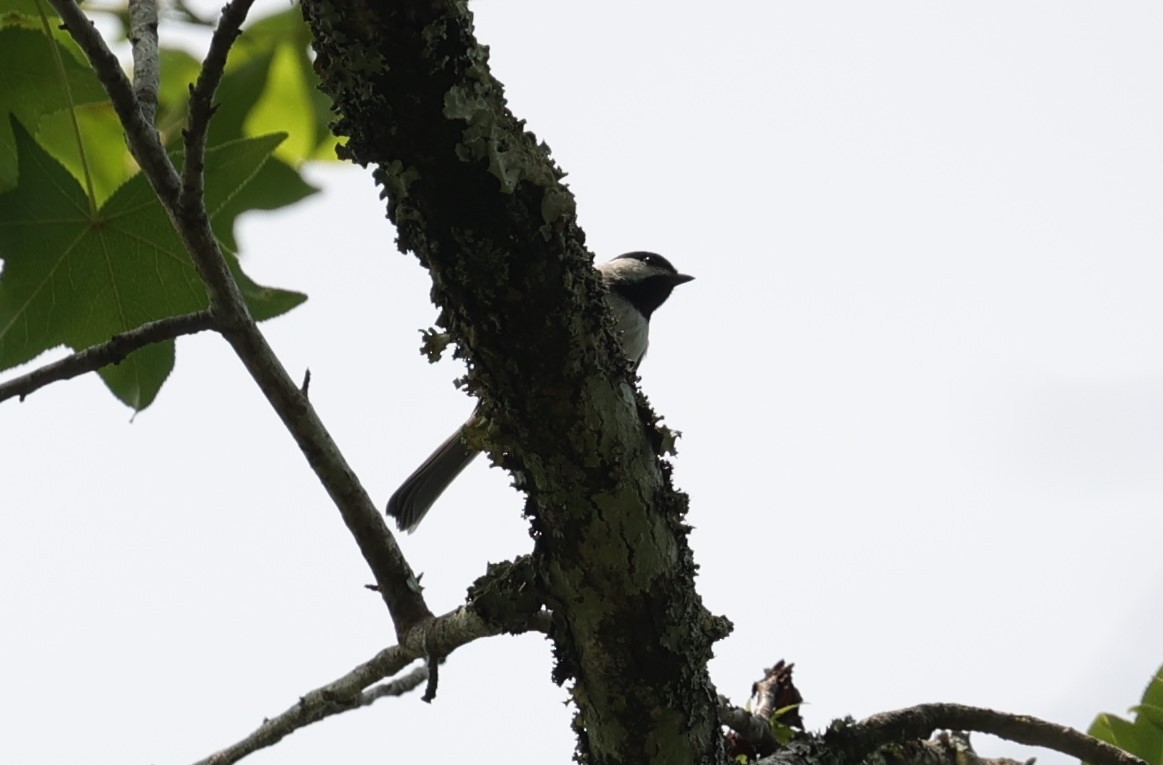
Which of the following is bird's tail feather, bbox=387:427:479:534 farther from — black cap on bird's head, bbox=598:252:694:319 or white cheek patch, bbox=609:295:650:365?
black cap on bird's head, bbox=598:252:694:319

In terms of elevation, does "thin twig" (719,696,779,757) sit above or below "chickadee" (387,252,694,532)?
below

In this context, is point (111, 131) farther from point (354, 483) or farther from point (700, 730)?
point (700, 730)

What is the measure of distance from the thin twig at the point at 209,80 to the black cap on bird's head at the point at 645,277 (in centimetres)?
434

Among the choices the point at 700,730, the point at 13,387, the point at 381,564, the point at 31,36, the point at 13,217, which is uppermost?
the point at 31,36

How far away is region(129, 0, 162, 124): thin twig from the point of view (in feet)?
8.37

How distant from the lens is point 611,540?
6.40 ft

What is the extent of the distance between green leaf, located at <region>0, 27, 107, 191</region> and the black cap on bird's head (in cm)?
389

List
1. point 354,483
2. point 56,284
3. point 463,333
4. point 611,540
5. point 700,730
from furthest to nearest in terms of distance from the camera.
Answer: point 56,284 < point 354,483 < point 700,730 < point 611,540 < point 463,333

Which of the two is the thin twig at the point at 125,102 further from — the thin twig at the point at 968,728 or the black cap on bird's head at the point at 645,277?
the black cap on bird's head at the point at 645,277

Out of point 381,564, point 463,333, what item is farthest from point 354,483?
point 463,333

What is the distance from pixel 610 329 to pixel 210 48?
0.88 meters

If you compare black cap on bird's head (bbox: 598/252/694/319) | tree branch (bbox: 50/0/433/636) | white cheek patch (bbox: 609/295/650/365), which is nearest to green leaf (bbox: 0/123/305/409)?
tree branch (bbox: 50/0/433/636)

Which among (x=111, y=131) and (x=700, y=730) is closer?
(x=700, y=730)

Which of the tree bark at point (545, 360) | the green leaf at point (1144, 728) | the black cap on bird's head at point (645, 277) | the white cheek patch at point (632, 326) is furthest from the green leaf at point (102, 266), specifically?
the black cap on bird's head at point (645, 277)
